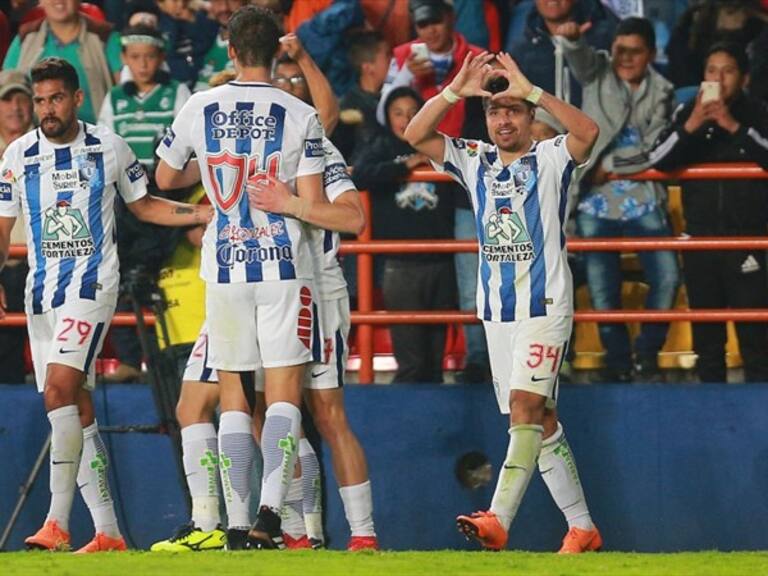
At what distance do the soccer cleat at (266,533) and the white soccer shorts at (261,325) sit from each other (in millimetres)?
660

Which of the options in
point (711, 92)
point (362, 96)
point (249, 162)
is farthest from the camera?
point (362, 96)

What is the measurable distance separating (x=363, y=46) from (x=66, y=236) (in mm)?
3053

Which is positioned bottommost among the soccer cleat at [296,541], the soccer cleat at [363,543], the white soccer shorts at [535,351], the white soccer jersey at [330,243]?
the soccer cleat at [296,541]

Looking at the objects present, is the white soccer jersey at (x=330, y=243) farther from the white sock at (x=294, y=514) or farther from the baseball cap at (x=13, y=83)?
the baseball cap at (x=13, y=83)

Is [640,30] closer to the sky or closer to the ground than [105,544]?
closer to the sky

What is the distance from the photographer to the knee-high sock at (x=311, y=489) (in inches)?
397

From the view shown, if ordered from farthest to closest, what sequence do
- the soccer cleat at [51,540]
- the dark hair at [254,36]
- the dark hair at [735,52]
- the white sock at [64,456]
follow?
the dark hair at [735,52]
the white sock at [64,456]
the soccer cleat at [51,540]
the dark hair at [254,36]

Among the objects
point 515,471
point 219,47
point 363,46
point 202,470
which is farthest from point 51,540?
point 219,47

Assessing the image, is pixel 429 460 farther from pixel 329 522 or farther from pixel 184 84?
pixel 184 84

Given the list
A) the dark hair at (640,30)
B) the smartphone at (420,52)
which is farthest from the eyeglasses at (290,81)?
the dark hair at (640,30)

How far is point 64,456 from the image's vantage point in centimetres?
1023

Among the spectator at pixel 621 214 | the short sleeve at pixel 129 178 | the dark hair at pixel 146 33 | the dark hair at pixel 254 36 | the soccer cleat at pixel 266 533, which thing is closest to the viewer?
the soccer cleat at pixel 266 533

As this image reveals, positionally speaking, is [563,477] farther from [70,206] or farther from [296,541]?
[70,206]

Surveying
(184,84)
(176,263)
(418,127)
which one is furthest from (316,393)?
(184,84)
